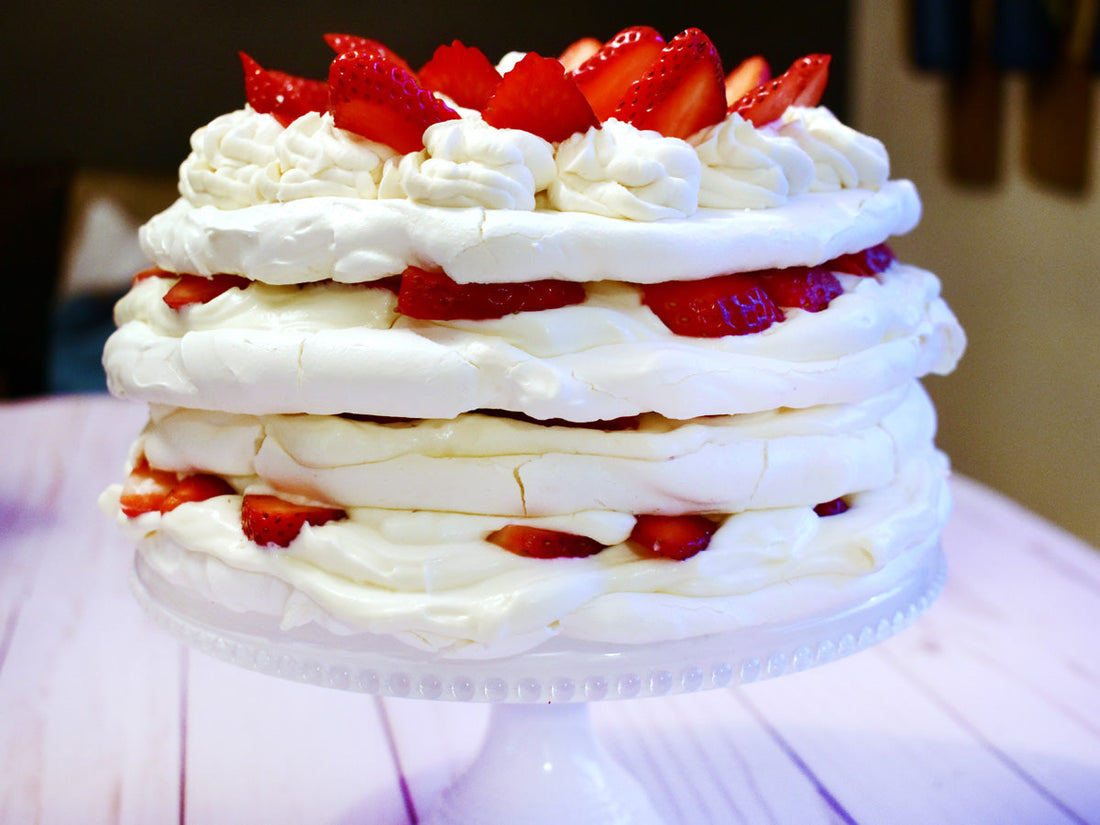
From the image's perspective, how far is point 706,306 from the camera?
1045 millimetres

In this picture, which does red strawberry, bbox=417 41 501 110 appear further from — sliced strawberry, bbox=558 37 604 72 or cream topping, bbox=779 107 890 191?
cream topping, bbox=779 107 890 191

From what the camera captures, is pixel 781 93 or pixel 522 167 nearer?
pixel 522 167

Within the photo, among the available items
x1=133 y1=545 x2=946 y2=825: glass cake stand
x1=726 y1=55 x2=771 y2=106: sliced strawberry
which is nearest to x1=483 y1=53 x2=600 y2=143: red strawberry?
x1=726 y1=55 x2=771 y2=106: sliced strawberry

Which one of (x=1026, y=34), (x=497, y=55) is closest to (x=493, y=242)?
(x=1026, y=34)

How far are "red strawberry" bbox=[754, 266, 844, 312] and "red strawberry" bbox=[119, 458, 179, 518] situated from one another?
0.61m

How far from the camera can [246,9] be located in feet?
14.7

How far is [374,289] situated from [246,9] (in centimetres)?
382

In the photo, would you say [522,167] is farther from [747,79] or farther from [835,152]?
[747,79]

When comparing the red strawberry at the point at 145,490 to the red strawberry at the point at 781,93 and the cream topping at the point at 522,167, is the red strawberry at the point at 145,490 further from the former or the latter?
the red strawberry at the point at 781,93

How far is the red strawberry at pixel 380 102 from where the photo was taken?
3.54 ft

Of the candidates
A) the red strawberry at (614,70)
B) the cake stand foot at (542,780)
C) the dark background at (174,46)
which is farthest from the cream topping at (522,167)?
the dark background at (174,46)

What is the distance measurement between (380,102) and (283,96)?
23 cm

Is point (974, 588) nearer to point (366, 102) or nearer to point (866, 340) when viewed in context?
point (866, 340)

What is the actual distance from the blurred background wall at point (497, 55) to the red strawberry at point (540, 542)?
2.99 m
